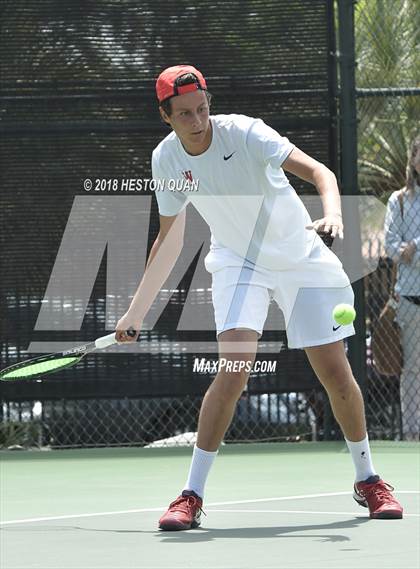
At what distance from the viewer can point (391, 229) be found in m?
8.78

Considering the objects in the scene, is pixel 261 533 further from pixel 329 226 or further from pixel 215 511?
pixel 329 226

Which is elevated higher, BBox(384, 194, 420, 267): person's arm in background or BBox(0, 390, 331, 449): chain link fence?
BBox(384, 194, 420, 267): person's arm in background

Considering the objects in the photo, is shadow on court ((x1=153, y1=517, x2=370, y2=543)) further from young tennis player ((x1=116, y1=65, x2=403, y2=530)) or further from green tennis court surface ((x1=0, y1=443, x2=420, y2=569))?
young tennis player ((x1=116, y1=65, x2=403, y2=530))

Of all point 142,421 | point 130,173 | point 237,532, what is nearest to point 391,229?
point 130,173

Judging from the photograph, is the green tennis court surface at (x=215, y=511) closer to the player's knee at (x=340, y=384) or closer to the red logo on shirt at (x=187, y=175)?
the player's knee at (x=340, y=384)

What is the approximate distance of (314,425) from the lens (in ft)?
30.5

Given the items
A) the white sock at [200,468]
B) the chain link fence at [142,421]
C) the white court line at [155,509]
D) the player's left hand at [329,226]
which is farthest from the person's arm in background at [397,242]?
the player's left hand at [329,226]

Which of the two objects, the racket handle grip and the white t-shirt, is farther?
the racket handle grip

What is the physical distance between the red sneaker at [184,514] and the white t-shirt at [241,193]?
96 cm

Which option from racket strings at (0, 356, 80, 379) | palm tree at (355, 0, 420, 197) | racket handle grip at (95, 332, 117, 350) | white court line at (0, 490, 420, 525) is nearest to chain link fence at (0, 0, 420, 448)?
A: palm tree at (355, 0, 420, 197)

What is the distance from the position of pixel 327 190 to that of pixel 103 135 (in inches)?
167

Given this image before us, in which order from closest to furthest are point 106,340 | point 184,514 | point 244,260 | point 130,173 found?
point 184,514 < point 244,260 < point 106,340 < point 130,173

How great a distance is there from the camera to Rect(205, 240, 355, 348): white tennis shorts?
5.41 m

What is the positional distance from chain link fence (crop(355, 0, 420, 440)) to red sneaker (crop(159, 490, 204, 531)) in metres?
3.81
